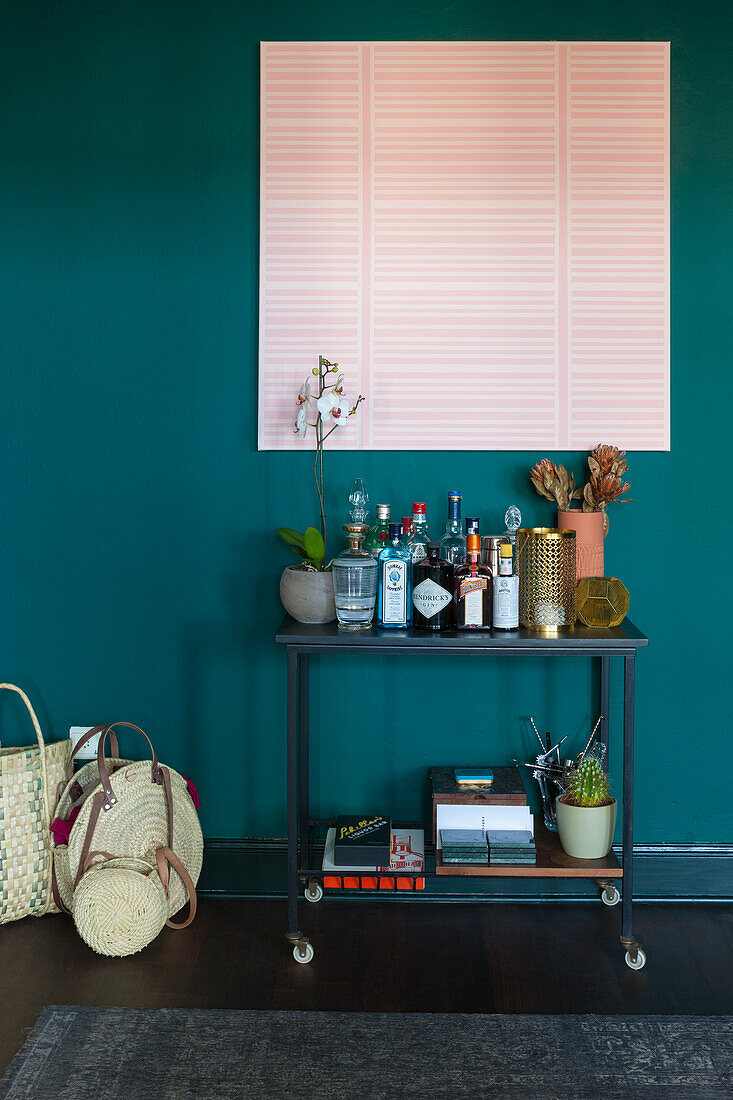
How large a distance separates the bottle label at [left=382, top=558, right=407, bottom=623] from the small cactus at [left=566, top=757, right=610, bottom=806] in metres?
0.65

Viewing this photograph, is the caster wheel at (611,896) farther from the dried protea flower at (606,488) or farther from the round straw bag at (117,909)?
→ the round straw bag at (117,909)

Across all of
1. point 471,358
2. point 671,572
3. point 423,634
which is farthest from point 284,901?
point 471,358

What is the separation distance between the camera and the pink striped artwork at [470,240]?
2.49m

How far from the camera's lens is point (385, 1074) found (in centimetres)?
184

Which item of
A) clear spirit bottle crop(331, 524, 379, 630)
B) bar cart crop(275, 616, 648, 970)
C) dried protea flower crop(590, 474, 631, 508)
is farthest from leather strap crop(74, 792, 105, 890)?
dried protea flower crop(590, 474, 631, 508)

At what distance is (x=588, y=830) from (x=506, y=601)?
0.64 meters

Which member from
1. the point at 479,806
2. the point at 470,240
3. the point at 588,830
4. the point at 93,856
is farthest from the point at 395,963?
the point at 470,240

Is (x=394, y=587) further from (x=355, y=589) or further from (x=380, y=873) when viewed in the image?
(x=380, y=873)

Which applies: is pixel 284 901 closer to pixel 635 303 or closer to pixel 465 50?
pixel 635 303

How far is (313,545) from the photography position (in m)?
2.35

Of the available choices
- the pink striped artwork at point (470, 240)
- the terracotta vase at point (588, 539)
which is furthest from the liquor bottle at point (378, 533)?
the terracotta vase at point (588, 539)

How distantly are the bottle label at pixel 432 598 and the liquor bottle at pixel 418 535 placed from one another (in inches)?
4.3

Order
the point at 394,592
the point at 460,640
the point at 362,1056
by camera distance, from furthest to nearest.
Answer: the point at 394,592, the point at 460,640, the point at 362,1056

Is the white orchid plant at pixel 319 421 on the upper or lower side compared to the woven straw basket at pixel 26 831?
upper
